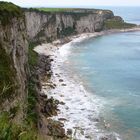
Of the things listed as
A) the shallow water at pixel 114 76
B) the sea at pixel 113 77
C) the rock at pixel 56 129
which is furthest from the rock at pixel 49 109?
the shallow water at pixel 114 76

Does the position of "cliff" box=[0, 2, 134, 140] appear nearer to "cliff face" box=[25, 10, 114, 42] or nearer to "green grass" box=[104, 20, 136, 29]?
"cliff face" box=[25, 10, 114, 42]

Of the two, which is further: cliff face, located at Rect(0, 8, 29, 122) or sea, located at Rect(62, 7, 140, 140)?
sea, located at Rect(62, 7, 140, 140)

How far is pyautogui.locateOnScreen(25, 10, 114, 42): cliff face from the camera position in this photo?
413 feet

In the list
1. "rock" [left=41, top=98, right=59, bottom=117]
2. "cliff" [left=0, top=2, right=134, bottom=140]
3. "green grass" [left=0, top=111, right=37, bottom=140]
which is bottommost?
"rock" [left=41, top=98, right=59, bottom=117]

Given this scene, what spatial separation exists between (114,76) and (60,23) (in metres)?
Result: 74.6

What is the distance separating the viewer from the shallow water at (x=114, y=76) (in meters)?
48.5

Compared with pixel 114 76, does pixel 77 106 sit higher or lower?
higher

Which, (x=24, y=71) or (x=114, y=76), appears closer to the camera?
(x=24, y=71)

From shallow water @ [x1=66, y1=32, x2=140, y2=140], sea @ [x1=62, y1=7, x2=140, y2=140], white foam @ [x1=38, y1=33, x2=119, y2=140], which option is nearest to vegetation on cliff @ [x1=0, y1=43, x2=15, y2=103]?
white foam @ [x1=38, y1=33, x2=119, y2=140]

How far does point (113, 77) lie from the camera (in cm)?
7800

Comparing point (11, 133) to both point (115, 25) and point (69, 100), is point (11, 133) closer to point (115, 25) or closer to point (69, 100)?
point (69, 100)

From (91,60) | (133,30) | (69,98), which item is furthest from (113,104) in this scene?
(133,30)

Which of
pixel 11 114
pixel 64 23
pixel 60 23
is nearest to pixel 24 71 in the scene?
pixel 11 114

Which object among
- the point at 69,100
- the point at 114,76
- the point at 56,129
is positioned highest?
the point at 56,129
